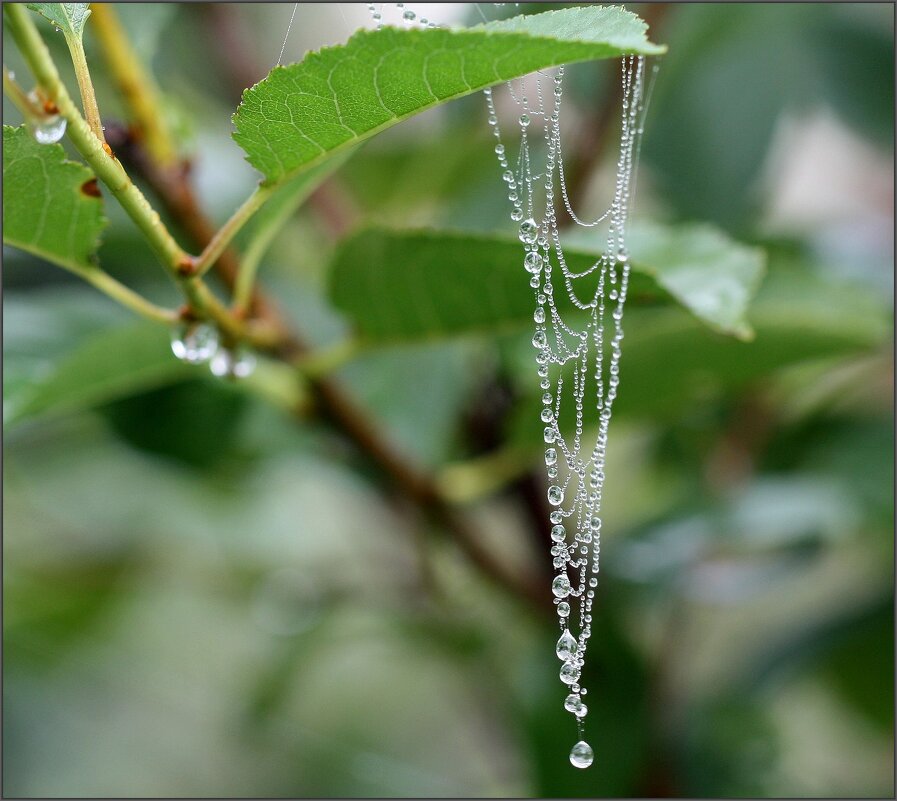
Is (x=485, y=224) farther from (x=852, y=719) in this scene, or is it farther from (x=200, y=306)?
(x=852, y=719)

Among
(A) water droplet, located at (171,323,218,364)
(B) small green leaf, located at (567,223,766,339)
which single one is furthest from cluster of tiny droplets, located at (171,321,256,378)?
(B) small green leaf, located at (567,223,766,339)

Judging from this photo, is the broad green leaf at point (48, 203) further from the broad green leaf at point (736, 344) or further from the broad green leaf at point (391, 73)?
the broad green leaf at point (736, 344)

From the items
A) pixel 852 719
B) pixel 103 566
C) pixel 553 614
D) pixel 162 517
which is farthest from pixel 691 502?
pixel 103 566

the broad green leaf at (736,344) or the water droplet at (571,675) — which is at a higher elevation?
the broad green leaf at (736,344)

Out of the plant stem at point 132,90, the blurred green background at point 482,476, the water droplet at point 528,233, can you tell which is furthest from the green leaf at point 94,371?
the water droplet at point 528,233

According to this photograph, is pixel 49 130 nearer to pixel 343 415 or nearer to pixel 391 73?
pixel 391 73

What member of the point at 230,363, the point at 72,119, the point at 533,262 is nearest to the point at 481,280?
the point at 533,262
